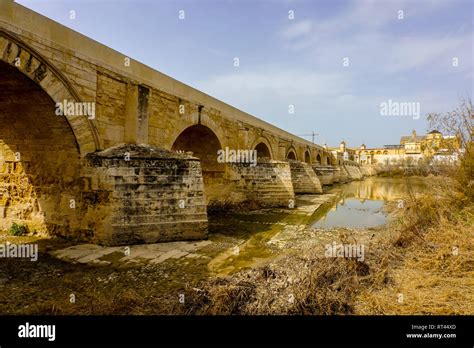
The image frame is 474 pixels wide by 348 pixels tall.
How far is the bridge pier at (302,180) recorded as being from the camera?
689 inches

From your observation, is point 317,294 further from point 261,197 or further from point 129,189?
point 261,197

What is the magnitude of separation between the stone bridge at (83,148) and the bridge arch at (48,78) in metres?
0.02

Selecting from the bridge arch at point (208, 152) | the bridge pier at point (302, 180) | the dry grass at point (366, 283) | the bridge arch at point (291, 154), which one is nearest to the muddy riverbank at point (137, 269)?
the dry grass at point (366, 283)

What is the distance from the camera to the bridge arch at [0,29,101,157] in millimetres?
4607

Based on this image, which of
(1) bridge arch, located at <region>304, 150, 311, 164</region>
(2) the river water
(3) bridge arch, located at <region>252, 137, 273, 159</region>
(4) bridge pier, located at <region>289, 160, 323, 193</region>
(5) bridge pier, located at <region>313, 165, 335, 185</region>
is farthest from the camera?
(1) bridge arch, located at <region>304, 150, 311, 164</region>

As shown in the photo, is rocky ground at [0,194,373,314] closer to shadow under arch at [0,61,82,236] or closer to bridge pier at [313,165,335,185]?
shadow under arch at [0,61,82,236]

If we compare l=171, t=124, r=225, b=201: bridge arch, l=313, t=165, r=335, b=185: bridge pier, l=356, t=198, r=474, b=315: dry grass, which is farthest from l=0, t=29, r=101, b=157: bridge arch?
l=313, t=165, r=335, b=185: bridge pier

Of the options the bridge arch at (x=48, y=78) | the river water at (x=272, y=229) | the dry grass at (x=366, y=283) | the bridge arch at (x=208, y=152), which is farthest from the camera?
the bridge arch at (x=208, y=152)

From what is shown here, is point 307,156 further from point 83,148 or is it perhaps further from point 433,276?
point 433,276

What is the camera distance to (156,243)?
5.97 metres

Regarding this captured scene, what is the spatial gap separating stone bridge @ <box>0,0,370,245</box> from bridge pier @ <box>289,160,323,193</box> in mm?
11154

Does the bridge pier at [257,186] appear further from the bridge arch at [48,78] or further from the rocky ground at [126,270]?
the bridge arch at [48,78]
